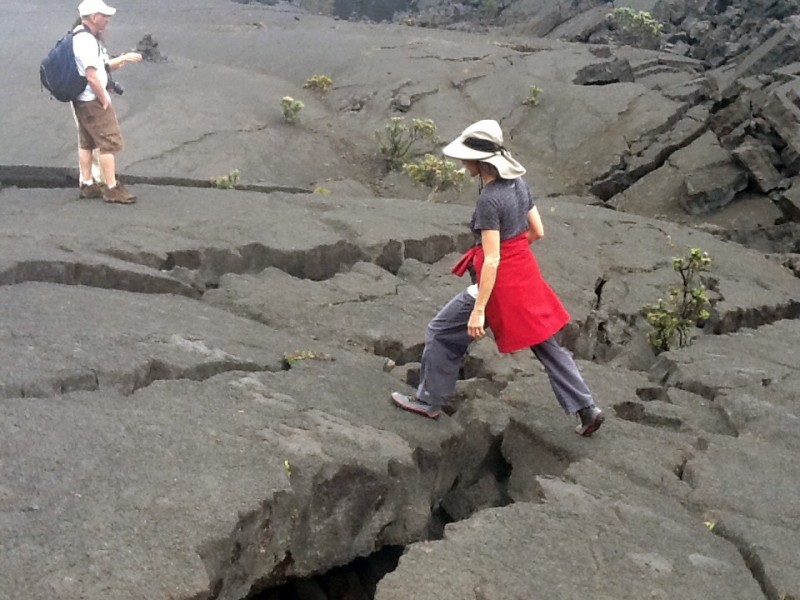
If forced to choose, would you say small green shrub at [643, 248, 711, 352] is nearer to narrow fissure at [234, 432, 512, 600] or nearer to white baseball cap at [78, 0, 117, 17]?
narrow fissure at [234, 432, 512, 600]

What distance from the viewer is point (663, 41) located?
2722 cm

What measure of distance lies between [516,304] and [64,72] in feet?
18.4

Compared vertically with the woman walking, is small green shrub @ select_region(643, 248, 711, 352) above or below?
below

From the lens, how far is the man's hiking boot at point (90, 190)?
30.3 ft

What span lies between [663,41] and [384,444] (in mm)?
25589

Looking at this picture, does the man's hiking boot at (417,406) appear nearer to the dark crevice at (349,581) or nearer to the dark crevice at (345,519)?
the dark crevice at (345,519)

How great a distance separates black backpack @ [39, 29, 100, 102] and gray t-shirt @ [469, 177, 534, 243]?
511 cm

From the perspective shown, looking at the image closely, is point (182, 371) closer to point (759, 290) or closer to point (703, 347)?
point (703, 347)

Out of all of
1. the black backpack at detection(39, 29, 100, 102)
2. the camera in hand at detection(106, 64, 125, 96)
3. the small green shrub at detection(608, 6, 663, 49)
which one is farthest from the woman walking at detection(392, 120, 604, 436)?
the small green shrub at detection(608, 6, 663, 49)

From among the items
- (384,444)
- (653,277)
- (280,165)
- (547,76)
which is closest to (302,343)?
(384,444)

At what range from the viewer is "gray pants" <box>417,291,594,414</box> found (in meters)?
5.39

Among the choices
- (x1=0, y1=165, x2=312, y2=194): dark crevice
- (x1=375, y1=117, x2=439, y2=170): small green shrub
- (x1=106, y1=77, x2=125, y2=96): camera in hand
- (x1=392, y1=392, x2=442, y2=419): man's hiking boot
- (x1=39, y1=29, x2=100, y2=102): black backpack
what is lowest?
(x1=375, y1=117, x2=439, y2=170): small green shrub

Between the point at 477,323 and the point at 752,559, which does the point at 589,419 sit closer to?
the point at 477,323

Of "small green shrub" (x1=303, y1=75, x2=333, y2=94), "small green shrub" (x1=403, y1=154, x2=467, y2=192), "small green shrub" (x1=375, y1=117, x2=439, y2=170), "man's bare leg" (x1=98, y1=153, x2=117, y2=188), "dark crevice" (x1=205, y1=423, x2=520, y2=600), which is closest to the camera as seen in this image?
"dark crevice" (x1=205, y1=423, x2=520, y2=600)
